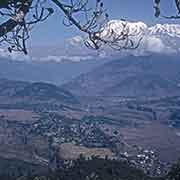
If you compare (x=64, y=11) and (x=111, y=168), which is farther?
(x=111, y=168)

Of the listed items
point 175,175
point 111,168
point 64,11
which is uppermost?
point 64,11

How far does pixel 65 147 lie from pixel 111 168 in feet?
460

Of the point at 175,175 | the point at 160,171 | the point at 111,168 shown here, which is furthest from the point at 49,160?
the point at 175,175

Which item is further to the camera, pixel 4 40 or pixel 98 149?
pixel 98 149

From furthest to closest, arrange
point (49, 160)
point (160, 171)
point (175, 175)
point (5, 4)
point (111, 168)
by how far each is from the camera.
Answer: point (49, 160) → point (160, 171) → point (111, 168) → point (175, 175) → point (5, 4)

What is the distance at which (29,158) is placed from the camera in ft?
616

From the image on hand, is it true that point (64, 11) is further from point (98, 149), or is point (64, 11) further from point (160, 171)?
point (98, 149)

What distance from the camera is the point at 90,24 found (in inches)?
320

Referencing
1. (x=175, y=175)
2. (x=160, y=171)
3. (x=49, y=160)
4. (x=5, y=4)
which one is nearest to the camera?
(x=5, y=4)

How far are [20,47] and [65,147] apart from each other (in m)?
188

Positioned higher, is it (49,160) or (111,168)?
(111,168)

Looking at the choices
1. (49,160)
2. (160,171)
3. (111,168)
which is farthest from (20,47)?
(49,160)

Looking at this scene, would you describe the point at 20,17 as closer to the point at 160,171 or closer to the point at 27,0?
the point at 27,0

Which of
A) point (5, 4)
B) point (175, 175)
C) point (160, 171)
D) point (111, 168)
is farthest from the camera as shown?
point (160, 171)
